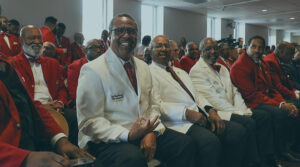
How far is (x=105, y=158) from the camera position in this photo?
165 centimetres

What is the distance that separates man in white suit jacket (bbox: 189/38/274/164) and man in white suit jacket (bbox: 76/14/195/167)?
1045mm

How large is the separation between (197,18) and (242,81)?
9.96 metres

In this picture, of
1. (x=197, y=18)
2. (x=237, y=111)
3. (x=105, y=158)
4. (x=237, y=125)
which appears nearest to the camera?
(x=105, y=158)

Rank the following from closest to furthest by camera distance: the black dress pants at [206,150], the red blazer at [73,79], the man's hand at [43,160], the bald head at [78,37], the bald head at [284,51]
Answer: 1. the man's hand at [43,160]
2. the black dress pants at [206,150]
3. the red blazer at [73,79]
4. the bald head at [284,51]
5. the bald head at [78,37]

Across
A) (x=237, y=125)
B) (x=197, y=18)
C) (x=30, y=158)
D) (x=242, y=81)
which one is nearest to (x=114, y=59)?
(x=30, y=158)

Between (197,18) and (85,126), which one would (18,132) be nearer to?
(85,126)

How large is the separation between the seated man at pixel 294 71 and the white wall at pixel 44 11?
6.06 meters

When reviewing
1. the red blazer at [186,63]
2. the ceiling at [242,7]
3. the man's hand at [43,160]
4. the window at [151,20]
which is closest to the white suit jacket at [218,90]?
the red blazer at [186,63]

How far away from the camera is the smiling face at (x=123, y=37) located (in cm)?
198

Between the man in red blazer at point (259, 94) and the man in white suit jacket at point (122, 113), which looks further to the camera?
the man in red blazer at point (259, 94)

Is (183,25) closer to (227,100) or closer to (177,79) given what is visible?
(227,100)

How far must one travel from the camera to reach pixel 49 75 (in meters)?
3.10

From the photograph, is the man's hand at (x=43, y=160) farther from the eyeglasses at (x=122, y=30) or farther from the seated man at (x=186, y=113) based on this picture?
the seated man at (x=186, y=113)

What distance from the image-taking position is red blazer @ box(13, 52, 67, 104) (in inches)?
114
